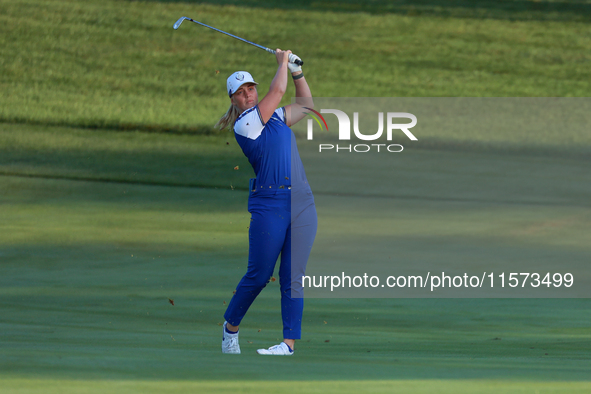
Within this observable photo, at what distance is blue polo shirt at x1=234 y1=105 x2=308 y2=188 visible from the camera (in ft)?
17.2

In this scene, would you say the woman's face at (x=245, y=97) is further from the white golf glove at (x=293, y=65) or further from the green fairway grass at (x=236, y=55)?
the green fairway grass at (x=236, y=55)

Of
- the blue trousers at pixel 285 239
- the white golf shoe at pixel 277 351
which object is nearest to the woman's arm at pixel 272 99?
the blue trousers at pixel 285 239

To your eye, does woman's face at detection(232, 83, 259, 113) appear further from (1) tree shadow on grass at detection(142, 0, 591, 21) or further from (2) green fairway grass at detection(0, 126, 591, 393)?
(1) tree shadow on grass at detection(142, 0, 591, 21)

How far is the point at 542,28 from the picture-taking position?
21.7 m

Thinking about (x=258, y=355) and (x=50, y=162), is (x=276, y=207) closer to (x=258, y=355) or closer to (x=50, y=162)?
(x=258, y=355)

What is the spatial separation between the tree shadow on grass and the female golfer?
57.0 feet

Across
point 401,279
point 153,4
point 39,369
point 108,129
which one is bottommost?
point 39,369

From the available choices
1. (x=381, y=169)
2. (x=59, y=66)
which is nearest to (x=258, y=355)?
(x=381, y=169)

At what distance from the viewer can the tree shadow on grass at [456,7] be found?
73.2 feet

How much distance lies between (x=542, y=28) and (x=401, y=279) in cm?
1470

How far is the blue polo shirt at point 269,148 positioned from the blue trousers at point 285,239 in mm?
72

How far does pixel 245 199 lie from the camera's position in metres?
12.5

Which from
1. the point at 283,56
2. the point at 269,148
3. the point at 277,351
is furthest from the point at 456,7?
the point at 277,351

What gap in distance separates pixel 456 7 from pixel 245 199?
1197cm
